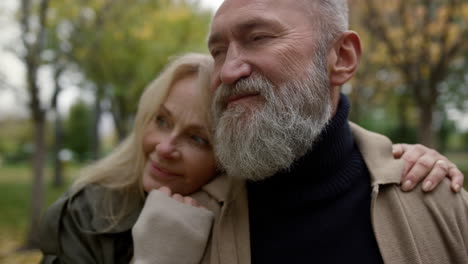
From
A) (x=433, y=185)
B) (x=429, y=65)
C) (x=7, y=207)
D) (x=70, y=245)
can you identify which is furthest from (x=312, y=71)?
(x=7, y=207)

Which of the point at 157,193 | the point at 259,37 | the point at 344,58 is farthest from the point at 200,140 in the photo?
the point at 344,58

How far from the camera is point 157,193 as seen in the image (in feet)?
6.88

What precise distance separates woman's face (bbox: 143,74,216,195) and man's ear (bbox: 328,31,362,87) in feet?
2.53

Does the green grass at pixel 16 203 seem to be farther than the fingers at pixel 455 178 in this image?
Yes

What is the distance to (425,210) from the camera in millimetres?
1915

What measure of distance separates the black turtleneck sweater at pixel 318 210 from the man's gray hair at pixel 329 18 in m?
0.47

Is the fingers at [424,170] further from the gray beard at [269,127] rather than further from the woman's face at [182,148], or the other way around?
the woman's face at [182,148]

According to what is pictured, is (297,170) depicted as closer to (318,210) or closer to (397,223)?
(318,210)

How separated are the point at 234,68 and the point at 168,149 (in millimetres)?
628

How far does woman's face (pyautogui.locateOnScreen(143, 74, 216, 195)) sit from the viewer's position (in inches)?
89.2

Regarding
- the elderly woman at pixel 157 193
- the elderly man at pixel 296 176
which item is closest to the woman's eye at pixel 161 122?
the elderly woman at pixel 157 193

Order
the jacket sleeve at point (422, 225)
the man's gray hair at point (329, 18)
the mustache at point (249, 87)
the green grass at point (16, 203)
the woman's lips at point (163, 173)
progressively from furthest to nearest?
the green grass at point (16, 203) → the woman's lips at point (163, 173) → the man's gray hair at point (329, 18) → the mustache at point (249, 87) → the jacket sleeve at point (422, 225)

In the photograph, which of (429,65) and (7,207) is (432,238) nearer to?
(429,65)

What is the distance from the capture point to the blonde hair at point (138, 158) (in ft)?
7.79
